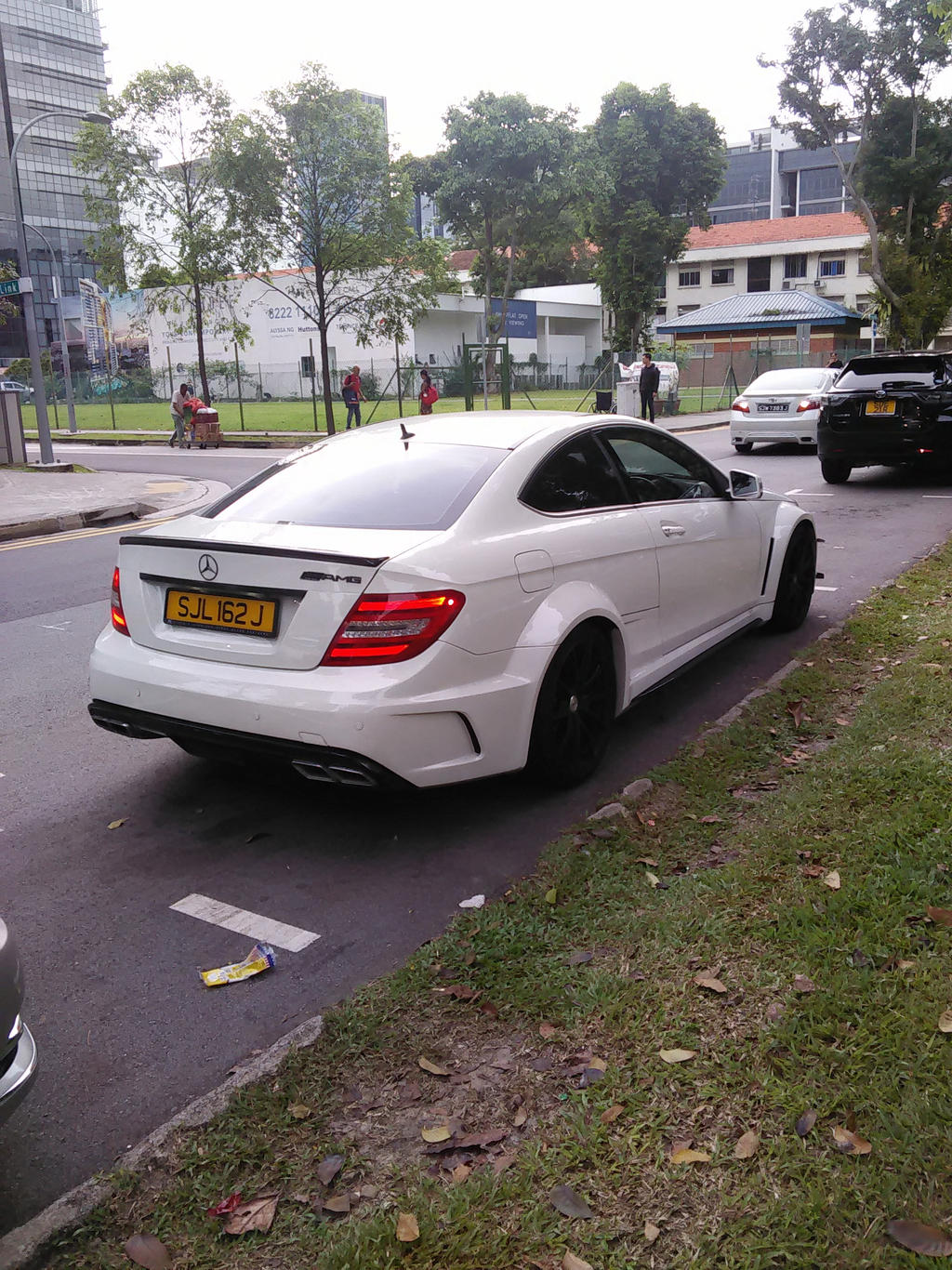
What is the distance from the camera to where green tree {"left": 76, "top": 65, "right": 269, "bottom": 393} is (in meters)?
30.7

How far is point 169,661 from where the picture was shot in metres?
4.14

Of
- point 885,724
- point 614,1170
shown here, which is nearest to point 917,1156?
point 614,1170

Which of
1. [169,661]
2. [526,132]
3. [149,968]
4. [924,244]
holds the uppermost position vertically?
[526,132]

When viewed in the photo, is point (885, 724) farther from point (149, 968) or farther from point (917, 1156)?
point (149, 968)

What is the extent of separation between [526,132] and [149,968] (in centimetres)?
5400

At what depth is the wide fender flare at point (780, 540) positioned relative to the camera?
6480 millimetres

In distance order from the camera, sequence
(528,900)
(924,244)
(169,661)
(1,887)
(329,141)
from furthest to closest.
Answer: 1. (924,244)
2. (329,141)
3. (169,661)
4. (1,887)
5. (528,900)

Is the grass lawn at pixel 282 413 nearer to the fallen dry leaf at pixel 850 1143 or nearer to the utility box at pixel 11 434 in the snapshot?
the utility box at pixel 11 434

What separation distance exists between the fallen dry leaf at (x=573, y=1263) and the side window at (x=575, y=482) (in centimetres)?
287

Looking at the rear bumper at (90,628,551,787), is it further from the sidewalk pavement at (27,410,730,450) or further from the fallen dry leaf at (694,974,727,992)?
the sidewalk pavement at (27,410,730,450)

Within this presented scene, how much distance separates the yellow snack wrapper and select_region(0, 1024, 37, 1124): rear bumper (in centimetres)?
96

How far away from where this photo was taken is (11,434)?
2364 centimetres

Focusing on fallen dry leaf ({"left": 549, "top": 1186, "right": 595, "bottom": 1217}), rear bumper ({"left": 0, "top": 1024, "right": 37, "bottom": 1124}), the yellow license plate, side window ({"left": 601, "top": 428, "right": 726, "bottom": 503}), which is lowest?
fallen dry leaf ({"left": 549, "top": 1186, "right": 595, "bottom": 1217})

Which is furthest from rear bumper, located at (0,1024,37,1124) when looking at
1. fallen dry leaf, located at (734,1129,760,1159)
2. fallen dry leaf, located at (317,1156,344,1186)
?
fallen dry leaf, located at (734,1129,760,1159)
